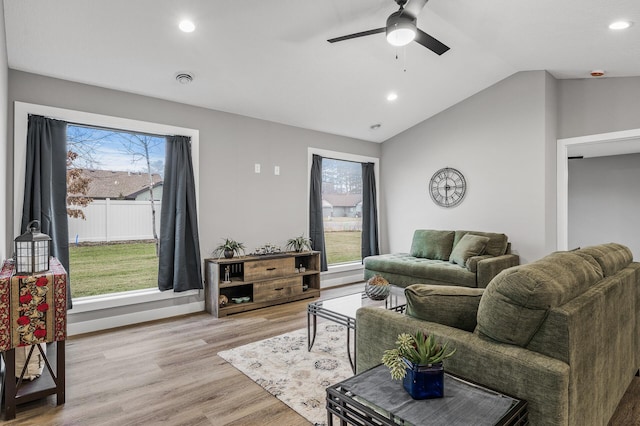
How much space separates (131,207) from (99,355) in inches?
68.1

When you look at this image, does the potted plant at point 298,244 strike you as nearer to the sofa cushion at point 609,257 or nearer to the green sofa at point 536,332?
the green sofa at point 536,332

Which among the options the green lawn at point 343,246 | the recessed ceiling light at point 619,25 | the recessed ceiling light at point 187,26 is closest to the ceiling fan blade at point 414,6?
the recessed ceiling light at point 187,26

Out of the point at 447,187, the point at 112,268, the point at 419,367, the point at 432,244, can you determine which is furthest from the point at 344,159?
the point at 419,367

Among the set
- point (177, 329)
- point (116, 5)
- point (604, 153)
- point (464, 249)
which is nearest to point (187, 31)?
point (116, 5)

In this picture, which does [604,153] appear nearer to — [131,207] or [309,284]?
[309,284]

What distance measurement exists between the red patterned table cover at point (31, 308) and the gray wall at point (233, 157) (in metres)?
2.19

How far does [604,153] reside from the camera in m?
6.29

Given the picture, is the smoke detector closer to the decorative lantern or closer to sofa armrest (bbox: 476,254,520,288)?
the decorative lantern

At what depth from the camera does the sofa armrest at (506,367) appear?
4.52ft

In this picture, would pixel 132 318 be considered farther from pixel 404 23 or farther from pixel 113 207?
pixel 404 23

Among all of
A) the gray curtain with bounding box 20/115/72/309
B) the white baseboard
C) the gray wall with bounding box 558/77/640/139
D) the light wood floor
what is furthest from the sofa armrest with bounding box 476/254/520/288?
the gray curtain with bounding box 20/115/72/309

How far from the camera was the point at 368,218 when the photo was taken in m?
6.75

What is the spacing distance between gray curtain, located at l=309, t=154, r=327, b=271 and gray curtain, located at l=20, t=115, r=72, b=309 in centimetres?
325

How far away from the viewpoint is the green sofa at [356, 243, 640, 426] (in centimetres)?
144
